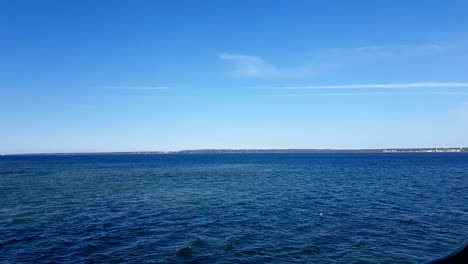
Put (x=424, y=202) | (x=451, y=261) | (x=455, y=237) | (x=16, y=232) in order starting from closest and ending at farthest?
(x=451, y=261)
(x=455, y=237)
(x=16, y=232)
(x=424, y=202)

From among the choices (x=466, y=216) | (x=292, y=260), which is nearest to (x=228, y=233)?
(x=292, y=260)

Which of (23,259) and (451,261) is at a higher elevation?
(451,261)

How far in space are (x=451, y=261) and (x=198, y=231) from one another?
887 inches

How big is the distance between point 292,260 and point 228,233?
6.47m

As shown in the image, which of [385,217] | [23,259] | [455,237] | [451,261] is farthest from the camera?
[385,217]

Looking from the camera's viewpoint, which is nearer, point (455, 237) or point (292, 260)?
point (292, 260)

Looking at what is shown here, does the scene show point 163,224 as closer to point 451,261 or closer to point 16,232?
point 16,232

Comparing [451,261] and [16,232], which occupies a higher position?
[451,261]

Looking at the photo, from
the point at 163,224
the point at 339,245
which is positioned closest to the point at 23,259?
the point at 163,224

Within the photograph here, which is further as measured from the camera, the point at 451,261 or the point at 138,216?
the point at 138,216

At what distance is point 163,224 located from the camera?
26625 mm

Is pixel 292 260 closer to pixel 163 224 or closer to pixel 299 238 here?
pixel 299 238

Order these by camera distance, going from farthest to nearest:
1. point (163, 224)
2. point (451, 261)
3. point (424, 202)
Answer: point (424, 202)
point (163, 224)
point (451, 261)

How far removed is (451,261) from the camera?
3213 millimetres
